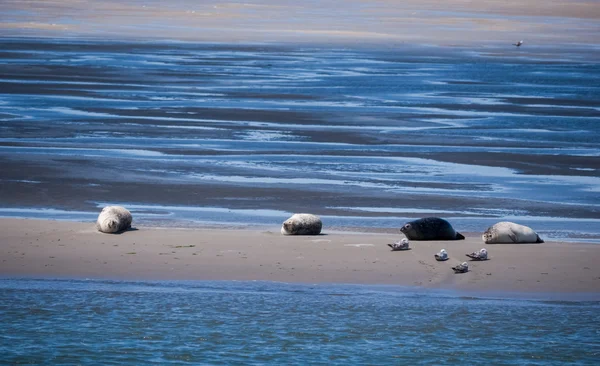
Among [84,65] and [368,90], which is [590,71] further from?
[84,65]

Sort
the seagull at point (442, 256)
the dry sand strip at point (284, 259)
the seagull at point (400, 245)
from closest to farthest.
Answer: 1. the dry sand strip at point (284, 259)
2. the seagull at point (442, 256)
3. the seagull at point (400, 245)

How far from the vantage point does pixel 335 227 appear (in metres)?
14.1

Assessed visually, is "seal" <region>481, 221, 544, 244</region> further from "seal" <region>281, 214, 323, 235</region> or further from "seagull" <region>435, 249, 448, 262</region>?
"seal" <region>281, 214, 323, 235</region>

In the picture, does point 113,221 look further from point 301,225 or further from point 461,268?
point 461,268

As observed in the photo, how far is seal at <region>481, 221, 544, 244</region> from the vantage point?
12.8m

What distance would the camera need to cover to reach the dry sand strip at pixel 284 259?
447 inches

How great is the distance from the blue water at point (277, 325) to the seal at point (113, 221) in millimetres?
1911

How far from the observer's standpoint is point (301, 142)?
22.6 m

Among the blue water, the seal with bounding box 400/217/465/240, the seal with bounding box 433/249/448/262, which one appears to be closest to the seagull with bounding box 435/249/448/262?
the seal with bounding box 433/249/448/262

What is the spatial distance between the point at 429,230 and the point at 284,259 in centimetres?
185

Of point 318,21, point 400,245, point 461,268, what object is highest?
point 318,21

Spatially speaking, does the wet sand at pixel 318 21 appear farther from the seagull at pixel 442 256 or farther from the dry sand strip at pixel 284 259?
the seagull at pixel 442 256

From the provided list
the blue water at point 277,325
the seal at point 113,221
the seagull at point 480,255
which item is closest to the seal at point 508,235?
the seagull at point 480,255

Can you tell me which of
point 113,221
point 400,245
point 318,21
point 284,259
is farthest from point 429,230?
point 318,21
